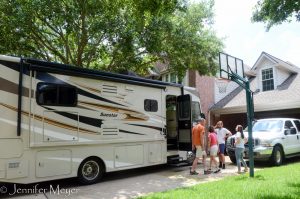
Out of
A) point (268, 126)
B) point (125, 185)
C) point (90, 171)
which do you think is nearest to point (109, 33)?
point (90, 171)

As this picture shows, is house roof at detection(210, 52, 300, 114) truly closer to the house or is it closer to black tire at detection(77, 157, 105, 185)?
the house

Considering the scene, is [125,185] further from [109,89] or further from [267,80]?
[267,80]

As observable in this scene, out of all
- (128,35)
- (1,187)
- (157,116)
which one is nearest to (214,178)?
(157,116)

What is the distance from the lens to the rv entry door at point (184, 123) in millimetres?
12633

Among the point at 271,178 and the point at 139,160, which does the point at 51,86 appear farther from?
the point at 271,178

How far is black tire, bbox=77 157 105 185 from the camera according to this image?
964 centimetres

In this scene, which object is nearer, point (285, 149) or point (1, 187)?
point (1, 187)

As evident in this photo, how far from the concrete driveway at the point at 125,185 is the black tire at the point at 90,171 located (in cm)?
20

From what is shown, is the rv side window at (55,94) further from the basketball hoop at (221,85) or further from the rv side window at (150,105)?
the basketball hoop at (221,85)

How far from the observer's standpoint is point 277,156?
13.3 meters

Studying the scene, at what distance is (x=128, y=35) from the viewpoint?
1463cm

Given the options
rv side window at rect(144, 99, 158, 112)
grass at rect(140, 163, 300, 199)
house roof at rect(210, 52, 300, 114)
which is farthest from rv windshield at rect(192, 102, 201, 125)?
house roof at rect(210, 52, 300, 114)

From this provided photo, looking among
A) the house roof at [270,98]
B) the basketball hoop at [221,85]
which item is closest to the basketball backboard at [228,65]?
the house roof at [270,98]

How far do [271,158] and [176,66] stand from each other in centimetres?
709
